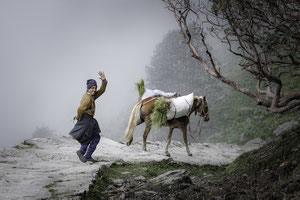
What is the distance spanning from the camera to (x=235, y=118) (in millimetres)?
21438

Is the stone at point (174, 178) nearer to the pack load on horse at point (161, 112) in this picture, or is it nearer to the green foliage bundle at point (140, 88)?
the pack load on horse at point (161, 112)

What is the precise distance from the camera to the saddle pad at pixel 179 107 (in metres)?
8.54

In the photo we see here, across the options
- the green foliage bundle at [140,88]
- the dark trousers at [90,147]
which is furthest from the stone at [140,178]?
the green foliage bundle at [140,88]

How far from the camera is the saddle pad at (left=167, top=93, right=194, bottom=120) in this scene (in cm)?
854

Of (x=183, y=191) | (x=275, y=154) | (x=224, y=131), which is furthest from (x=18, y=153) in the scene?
(x=224, y=131)

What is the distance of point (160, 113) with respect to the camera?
838 centimetres

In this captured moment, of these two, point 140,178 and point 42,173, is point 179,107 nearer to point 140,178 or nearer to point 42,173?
point 140,178

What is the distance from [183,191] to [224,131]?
1776cm

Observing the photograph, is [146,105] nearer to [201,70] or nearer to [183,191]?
[183,191]

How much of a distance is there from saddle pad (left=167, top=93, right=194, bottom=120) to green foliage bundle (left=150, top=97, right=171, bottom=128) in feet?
0.63

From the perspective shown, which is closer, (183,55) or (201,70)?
(201,70)

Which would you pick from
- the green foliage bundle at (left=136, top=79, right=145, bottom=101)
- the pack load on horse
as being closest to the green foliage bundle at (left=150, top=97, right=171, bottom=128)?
the pack load on horse

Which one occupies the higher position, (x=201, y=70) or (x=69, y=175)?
(x=201, y=70)

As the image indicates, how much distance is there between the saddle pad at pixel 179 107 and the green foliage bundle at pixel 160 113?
19 centimetres
